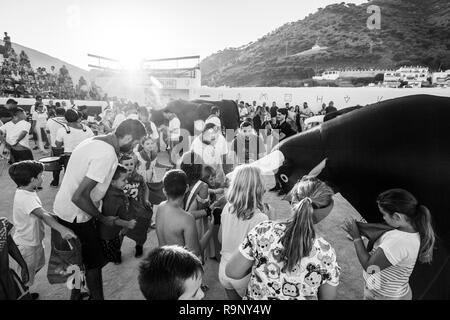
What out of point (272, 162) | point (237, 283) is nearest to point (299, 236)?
point (237, 283)

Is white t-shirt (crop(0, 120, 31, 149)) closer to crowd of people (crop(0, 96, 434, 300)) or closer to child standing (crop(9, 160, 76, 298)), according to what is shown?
crowd of people (crop(0, 96, 434, 300))

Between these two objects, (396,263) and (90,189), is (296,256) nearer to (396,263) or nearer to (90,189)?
(396,263)

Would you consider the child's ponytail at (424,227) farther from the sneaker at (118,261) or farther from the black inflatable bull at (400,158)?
the sneaker at (118,261)

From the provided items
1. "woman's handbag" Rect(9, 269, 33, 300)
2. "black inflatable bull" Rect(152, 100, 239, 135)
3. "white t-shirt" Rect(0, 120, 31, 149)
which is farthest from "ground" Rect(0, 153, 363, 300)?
"black inflatable bull" Rect(152, 100, 239, 135)

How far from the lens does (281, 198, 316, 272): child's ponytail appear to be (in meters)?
1.45

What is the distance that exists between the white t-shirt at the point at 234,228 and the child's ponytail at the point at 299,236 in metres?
0.69

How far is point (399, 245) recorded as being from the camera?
6.16 ft

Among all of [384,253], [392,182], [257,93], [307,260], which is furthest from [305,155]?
[257,93]

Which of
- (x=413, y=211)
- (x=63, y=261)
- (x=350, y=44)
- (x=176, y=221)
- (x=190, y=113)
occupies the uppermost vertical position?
(x=350, y=44)

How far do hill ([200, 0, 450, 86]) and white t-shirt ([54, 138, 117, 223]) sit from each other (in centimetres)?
4575

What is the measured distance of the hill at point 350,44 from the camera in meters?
53.3

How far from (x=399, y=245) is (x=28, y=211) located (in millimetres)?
3036

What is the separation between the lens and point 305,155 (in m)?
2.89
